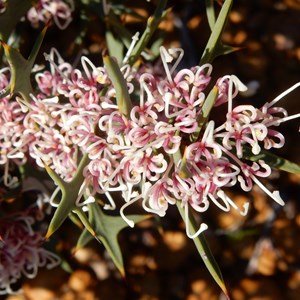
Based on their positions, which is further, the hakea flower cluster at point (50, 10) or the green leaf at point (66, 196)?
the hakea flower cluster at point (50, 10)

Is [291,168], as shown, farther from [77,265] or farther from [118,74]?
[77,265]

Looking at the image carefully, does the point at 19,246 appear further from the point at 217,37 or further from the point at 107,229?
the point at 217,37

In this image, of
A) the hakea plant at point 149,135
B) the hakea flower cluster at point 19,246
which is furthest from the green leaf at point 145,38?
the hakea flower cluster at point 19,246

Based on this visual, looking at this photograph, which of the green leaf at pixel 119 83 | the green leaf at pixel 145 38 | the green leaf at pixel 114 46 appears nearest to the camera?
the green leaf at pixel 119 83

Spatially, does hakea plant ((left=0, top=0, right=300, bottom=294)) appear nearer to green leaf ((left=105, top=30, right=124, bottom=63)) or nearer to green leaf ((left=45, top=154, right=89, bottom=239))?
green leaf ((left=45, top=154, right=89, bottom=239))

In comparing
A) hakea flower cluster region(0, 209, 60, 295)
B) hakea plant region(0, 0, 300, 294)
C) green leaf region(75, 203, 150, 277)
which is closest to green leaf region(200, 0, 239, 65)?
hakea plant region(0, 0, 300, 294)

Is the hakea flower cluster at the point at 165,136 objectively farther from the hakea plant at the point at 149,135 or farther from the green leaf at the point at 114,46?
the green leaf at the point at 114,46

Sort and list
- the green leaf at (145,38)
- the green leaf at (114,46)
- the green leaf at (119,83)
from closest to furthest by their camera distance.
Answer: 1. the green leaf at (119,83)
2. the green leaf at (145,38)
3. the green leaf at (114,46)

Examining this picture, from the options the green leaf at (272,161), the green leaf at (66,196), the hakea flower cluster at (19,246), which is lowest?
the hakea flower cluster at (19,246)
